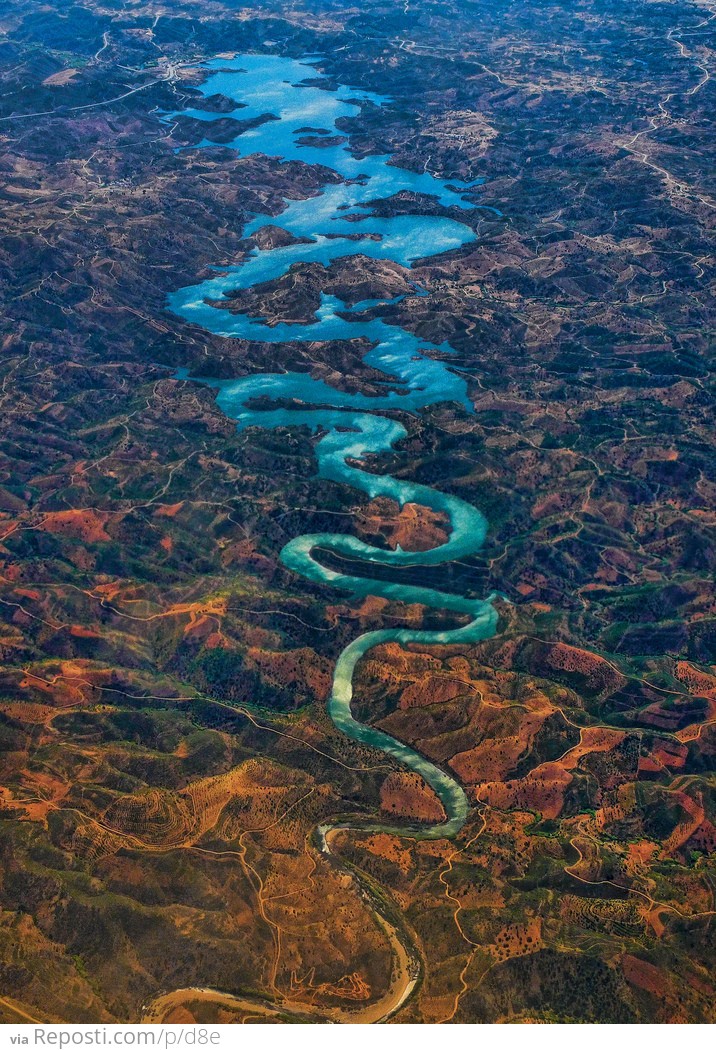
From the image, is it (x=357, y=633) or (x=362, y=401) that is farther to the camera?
(x=362, y=401)

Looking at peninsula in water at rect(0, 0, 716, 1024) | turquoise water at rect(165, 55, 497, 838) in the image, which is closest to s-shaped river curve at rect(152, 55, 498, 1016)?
turquoise water at rect(165, 55, 497, 838)

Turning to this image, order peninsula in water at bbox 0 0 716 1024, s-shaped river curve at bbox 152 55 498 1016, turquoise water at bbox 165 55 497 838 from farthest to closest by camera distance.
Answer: turquoise water at bbox 165 55 497 838
s-shaped river curve at bbox 152 55 498 1016
peninsula in water at bbox 0 0 716 1024

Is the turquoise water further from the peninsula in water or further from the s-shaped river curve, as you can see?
the peninsula in water

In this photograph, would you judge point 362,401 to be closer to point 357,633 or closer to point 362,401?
point 362,401

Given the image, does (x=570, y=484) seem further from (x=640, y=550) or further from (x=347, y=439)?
(x=347, y=439)

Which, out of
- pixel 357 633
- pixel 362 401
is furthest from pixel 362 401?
pixel 357 633

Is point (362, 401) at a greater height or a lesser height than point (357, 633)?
greater

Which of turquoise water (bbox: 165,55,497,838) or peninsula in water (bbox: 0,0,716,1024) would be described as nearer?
A: peninsula in water (bbox: 0,0,716,1024)

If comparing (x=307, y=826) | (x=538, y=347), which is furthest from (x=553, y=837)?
(x=538, y=347)
